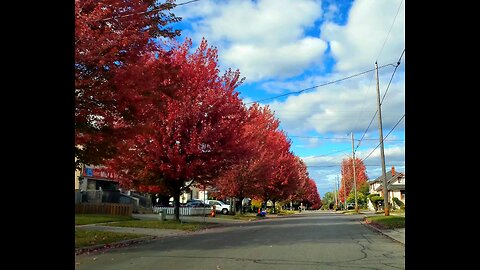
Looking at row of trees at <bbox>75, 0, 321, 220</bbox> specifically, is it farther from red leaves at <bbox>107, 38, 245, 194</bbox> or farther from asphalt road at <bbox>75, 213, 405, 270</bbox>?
asphalt road at <bbox>75, 213, 405, 270</bbox>

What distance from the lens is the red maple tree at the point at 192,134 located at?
23406 millimetres

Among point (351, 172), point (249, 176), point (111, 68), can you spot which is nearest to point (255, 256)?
point (111, 68)

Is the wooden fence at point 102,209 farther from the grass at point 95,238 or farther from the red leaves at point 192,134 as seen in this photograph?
the grass at point 95,238

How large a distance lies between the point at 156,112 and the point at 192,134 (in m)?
8.12

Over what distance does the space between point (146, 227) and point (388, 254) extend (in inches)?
536

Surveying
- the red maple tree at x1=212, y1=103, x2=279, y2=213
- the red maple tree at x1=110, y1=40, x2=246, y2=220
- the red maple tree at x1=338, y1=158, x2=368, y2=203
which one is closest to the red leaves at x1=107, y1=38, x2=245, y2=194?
the red maple tree at x1=110, y1=40, x2=246, y2=220

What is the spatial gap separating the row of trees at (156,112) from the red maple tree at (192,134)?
0.05m
